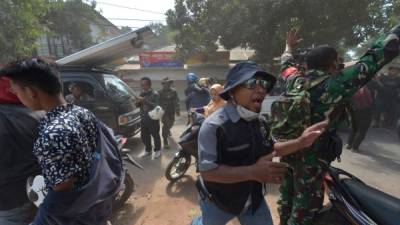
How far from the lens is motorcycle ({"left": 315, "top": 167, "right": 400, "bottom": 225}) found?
2.02 m

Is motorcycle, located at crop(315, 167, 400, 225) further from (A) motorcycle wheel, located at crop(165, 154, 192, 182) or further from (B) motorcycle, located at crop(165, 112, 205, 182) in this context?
(A) motorcycle wheel, located at crop(165, 154, 192, 182)

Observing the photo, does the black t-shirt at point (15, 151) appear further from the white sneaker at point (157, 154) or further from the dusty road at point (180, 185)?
the white sneaker at point (157, 154)

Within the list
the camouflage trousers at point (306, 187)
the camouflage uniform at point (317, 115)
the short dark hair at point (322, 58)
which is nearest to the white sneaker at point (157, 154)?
the camouflage uniform at point (317, 115)

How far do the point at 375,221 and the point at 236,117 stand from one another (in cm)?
111

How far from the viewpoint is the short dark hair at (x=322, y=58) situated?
2490mm

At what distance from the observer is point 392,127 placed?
28.7ft

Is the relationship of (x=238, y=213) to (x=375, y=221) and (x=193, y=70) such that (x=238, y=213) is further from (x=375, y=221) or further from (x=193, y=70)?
(x=193, y=70)

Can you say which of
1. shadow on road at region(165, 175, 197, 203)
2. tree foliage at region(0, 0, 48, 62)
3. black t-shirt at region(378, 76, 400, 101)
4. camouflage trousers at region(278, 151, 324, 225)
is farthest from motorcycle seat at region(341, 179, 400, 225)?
tree foliage at region(0, 0, 48, 62)

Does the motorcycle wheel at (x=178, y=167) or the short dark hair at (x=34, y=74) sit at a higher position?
the short dark hair at (x=34, y=74)

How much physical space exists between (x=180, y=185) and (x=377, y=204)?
10.7 feet

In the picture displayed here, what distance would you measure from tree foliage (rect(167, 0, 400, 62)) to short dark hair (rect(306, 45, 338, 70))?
8.37 metres

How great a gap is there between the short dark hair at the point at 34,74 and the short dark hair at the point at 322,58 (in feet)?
6.09

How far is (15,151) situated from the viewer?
2.00 meters

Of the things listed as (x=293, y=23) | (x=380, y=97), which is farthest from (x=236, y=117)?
(x=293, y=23)
